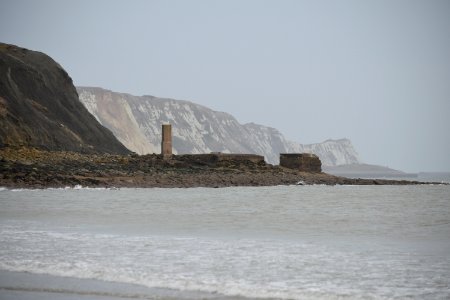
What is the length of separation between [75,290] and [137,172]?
45092 millimetres

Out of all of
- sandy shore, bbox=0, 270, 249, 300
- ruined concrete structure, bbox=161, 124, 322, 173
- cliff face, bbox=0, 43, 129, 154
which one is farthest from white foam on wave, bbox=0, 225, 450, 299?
cliff face, bbox=0, 43, 129, 154

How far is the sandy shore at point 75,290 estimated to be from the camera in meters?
7.37

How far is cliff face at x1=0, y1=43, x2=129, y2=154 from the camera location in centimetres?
6519

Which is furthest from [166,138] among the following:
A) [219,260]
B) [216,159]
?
[219,260]

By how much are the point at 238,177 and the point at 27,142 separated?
20.0 metres

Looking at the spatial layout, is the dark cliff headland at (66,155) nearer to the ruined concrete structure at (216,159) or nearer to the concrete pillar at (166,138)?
the ruined concrete structure at (216,159)

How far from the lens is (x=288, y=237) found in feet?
47.6

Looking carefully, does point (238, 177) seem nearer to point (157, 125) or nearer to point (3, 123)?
point (3, 123)

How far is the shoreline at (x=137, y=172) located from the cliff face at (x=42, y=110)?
4.42m

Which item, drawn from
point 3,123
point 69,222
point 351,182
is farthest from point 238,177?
point 69,222

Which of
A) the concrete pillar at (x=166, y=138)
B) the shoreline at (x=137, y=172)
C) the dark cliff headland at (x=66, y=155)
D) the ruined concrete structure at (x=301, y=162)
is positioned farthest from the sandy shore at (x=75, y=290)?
the ruined concrete structure at (x=301, y=162)

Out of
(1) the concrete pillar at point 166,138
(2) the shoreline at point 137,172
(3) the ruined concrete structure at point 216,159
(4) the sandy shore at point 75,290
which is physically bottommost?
(4) the sandy shore at point 75,290

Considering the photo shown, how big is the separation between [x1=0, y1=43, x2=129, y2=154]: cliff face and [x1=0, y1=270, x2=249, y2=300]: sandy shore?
2161 inches

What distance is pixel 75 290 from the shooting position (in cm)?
771
